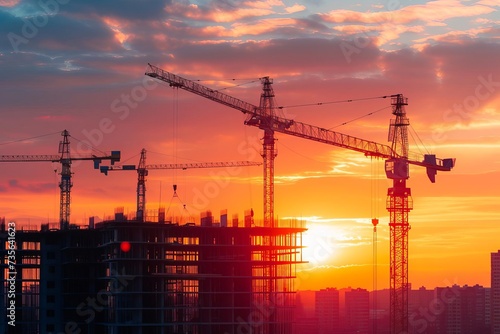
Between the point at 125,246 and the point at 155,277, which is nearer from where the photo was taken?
the point at 125,246

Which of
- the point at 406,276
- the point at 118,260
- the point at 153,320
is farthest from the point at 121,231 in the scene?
the point at 406,276

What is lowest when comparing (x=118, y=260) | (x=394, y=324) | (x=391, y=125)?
(x=394, y=324)

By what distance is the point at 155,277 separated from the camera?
13288cm

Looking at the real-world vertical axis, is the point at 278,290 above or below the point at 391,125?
below

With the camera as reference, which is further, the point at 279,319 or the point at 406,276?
the point at 406,276

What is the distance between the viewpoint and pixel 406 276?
164m

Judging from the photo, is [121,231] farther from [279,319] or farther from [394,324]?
[394,324]

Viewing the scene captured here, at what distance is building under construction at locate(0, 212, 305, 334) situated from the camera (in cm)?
13062

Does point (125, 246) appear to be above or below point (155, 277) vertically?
above

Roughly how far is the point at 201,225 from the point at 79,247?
721 inches

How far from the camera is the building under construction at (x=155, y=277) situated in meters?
Result: 131

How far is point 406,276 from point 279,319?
95.2 feet

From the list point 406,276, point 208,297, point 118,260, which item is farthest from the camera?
point 406,276

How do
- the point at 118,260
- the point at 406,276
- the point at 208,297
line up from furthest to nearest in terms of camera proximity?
the point at 406,276 → the point at 208,297 → the point at 118,260
